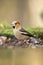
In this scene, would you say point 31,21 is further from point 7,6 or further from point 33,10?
point 7,6

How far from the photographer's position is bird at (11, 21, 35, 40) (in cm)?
194

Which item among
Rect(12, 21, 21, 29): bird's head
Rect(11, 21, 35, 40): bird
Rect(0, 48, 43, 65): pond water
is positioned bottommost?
Rect(0, 48, 43, 65): pond water

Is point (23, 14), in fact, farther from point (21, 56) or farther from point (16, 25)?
point (21, 56)

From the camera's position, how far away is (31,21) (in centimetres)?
196

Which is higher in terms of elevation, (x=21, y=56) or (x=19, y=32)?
(x=19, y=32)

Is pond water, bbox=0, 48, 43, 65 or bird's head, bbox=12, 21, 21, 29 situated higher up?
bird's head, bbox=12, 21, 21, 29

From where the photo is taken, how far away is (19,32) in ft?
6.42

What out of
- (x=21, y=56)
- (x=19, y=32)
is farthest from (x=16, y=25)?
(x=21, y=56)

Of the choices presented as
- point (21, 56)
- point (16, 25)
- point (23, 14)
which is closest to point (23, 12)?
point (23, 14)

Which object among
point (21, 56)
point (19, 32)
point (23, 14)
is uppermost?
point (23, 14)

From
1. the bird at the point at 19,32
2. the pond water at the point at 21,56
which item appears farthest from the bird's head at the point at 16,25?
the pond water at the point at 21,56

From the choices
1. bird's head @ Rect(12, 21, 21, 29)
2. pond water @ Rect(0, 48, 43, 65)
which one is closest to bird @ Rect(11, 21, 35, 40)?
bird's head @ Rect(12, 21, 21, 29)

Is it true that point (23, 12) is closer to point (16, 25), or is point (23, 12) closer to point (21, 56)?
point (16, 25)

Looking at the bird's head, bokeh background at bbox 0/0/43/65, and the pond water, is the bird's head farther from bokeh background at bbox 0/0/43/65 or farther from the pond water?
the pond water
